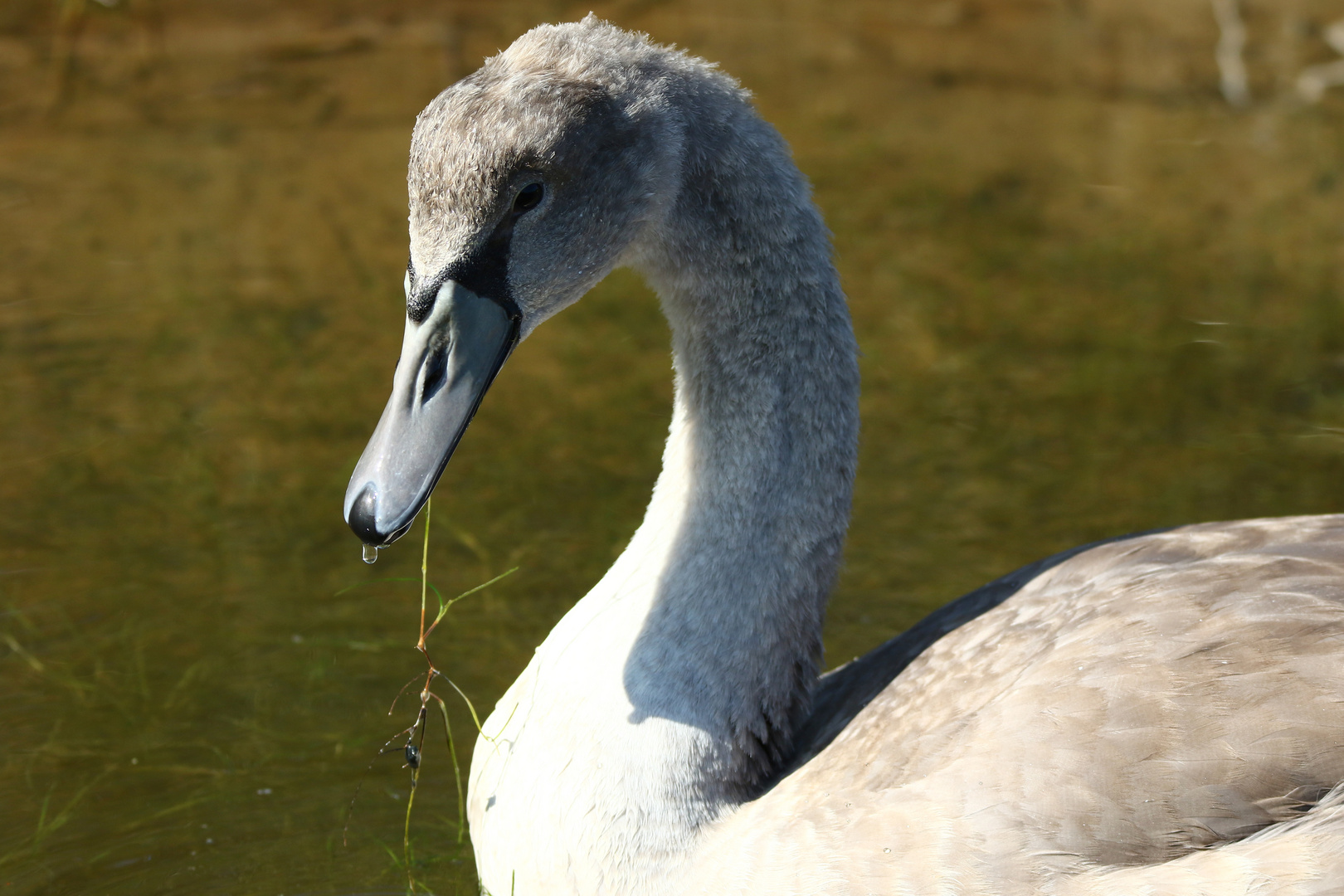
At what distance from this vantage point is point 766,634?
3648 millimetres

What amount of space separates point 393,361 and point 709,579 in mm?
3254

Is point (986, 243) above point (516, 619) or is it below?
above

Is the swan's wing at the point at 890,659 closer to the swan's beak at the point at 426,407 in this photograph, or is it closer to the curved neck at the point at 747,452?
the curved neck at the point at 747,452

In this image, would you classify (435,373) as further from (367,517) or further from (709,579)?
(709,579)

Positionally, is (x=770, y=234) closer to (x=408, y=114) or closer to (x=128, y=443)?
(x=128, y=443)

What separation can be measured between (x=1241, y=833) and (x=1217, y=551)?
0.75 meters

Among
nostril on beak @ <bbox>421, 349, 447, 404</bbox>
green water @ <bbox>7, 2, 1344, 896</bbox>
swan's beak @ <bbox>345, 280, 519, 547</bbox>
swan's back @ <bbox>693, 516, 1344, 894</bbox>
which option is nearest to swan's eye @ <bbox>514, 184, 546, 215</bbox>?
swan's beak @ <bbox>345, 280, 519, 547</bbox>

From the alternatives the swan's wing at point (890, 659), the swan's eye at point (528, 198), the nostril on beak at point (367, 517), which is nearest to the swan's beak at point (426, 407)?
the nostril on beak at point (367, 517)

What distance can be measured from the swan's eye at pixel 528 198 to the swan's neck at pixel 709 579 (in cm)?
34

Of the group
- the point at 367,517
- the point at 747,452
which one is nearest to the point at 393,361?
the point at 747,452

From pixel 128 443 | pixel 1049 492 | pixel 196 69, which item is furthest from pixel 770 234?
pixel 196 69

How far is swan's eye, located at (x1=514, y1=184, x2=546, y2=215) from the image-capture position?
321 cm

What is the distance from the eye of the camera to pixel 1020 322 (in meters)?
7.09

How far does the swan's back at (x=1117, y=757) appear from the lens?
295cm
